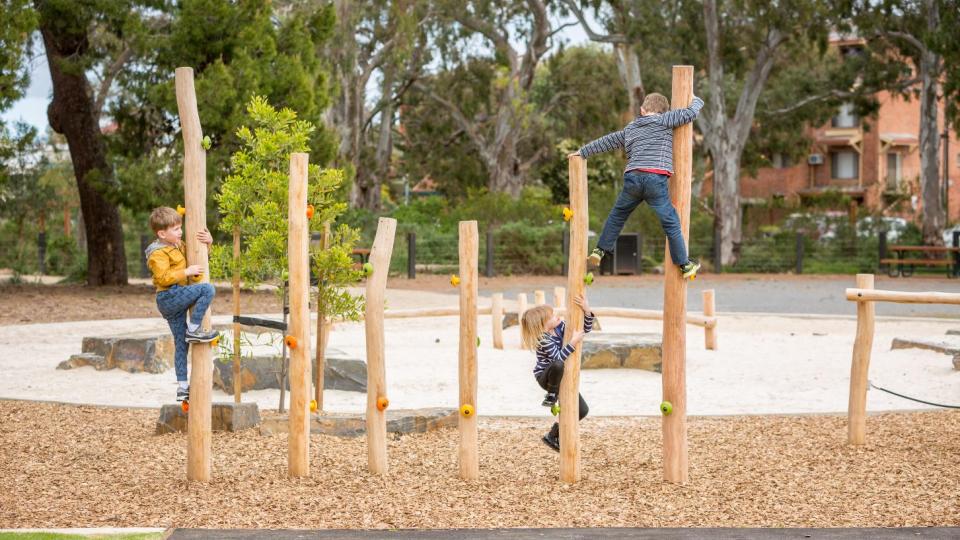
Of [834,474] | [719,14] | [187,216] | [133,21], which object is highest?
[719,14]

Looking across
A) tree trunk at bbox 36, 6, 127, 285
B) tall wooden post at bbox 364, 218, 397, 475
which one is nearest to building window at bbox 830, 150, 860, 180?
tree trunk at bbox 36, 6, 127, 285

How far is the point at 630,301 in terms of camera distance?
24.2 m

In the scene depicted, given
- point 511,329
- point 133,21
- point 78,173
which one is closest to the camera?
point 511,329

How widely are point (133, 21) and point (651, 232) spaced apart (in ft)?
57.0

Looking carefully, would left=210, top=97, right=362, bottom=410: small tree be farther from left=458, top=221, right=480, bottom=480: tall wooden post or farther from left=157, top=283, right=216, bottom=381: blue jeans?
left=458, top=221, right=480, bottom=480: tall wooden post

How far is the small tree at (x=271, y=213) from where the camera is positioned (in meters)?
9.08

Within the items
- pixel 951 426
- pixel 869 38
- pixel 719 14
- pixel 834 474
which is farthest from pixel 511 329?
pixel 869 38

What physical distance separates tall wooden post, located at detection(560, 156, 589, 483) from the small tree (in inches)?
92.8

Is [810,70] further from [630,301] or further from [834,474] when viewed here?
[834,474]

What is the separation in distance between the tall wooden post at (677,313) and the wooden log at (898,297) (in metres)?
1.83

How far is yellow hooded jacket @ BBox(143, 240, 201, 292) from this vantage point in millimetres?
7400

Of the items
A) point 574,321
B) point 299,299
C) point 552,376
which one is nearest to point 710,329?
point 552,376

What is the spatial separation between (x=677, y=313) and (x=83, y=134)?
68.3 feet

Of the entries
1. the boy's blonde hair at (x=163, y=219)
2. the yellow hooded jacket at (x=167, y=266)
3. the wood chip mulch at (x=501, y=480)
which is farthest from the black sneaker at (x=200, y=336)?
the wood chip mulch at (x=501, y=480)
